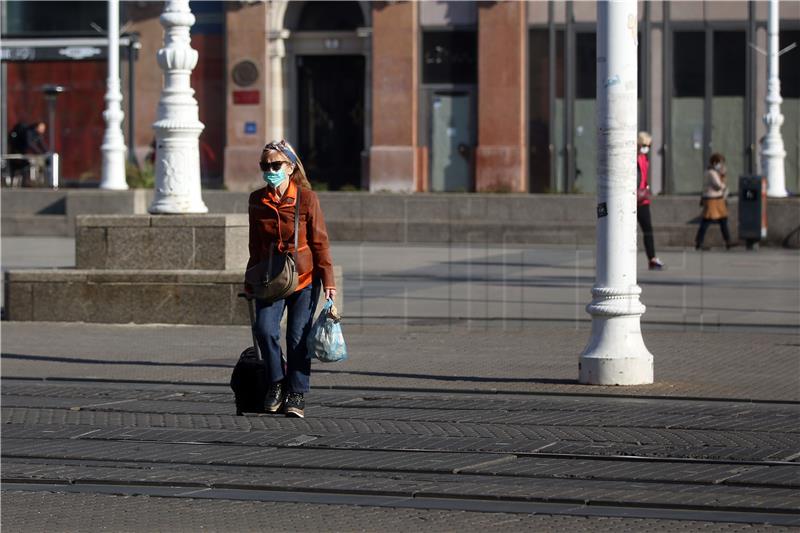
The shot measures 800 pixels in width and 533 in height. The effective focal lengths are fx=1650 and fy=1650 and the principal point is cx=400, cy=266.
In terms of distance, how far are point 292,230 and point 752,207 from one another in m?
17.0

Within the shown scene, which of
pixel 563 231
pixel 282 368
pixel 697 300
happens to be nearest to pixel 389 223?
pixel 563 231

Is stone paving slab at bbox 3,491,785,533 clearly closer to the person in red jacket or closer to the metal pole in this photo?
the person in red jacket

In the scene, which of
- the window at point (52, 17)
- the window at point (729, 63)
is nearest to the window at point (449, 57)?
the window at point (729, 63)

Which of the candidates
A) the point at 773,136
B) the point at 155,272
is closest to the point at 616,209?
the point at 155,272

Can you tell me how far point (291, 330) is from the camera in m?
9.87

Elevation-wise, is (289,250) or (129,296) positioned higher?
(289,250)

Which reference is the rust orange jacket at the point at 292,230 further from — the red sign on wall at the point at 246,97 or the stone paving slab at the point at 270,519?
the red sign on wall at the point at 246,97

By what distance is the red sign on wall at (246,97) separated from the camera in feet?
129

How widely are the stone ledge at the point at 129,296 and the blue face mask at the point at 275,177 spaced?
5755 mm

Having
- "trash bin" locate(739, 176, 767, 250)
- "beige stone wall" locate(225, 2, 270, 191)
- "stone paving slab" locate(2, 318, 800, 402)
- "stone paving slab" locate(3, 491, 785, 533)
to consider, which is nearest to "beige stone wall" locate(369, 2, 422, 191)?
"beige stone wall" locate(225, 2, 270, 191)

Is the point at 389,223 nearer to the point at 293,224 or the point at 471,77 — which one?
the point at 471,77

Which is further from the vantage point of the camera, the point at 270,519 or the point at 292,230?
the point at 292,230

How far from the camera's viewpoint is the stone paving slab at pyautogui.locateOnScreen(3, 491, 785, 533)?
6898mm

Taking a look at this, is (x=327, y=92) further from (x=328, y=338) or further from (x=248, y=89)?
(x=328, y=338)
